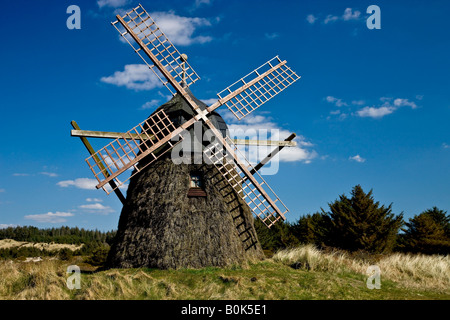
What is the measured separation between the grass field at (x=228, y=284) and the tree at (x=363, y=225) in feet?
16.8

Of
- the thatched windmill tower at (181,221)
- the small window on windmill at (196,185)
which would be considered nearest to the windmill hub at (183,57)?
the thatched windmill tower at (181,221)

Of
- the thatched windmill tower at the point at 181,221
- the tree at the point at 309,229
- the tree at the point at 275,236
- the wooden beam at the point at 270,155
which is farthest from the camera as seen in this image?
the tree at the point at 275,236

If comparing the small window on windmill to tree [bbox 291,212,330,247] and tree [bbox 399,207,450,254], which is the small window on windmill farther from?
tree [bbox 399,207,450,254]

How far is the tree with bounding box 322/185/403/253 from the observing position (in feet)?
60.1

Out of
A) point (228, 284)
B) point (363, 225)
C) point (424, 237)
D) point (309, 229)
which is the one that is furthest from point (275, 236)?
point (228, 284)

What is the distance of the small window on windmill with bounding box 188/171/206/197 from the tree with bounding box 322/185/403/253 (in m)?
9.62

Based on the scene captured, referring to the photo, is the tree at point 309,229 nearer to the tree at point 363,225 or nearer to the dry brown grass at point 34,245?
the tree at point 363,225

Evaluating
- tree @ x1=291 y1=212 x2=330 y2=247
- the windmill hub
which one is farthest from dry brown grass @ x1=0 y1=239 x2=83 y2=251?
the windmill hub

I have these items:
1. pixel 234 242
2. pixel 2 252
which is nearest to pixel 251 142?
pixel 234 242

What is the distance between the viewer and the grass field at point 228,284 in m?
8.98

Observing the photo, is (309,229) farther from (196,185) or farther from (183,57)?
(183,57)

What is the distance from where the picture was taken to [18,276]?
1042 cm
